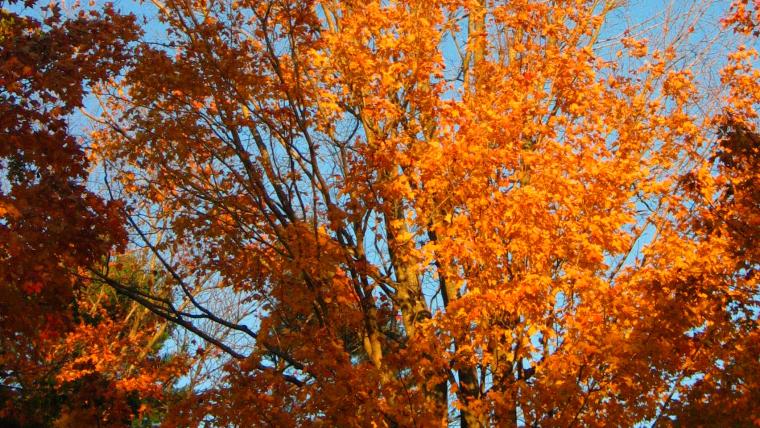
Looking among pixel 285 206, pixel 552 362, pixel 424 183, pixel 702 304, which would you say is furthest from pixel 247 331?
pixel 702 304

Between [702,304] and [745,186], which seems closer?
[745,186]

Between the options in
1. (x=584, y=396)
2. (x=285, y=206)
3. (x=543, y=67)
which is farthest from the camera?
(x=543, y=67)

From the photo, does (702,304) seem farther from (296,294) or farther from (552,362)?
(296,294)

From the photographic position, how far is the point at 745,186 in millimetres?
7379

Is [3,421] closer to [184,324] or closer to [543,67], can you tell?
[184,324]

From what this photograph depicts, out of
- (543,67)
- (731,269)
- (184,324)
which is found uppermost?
(543,67)

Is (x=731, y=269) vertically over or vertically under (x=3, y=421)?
over

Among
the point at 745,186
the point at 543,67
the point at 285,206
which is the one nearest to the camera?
the point at 745,186

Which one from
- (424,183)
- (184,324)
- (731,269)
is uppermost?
(424,183)

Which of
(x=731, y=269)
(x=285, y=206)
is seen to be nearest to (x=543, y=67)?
A: (x=731, y=269)

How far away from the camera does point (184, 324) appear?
6988 millimetres

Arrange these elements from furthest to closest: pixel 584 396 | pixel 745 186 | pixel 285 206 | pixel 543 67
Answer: pixel 543 67, pixel 285 206, pixel 745 186, pixel 584 396

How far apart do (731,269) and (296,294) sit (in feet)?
16.3

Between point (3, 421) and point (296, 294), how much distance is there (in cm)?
557
